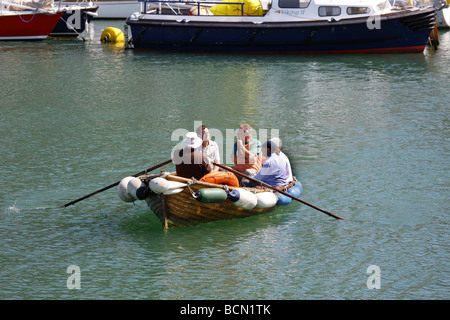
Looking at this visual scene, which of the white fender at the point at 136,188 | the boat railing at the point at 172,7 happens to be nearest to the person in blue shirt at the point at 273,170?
the white fender at the point at 136,188

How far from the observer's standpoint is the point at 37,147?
716 inches

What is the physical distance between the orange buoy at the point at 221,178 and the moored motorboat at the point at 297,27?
68.5 ft

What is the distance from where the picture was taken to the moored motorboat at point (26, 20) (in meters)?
39.1

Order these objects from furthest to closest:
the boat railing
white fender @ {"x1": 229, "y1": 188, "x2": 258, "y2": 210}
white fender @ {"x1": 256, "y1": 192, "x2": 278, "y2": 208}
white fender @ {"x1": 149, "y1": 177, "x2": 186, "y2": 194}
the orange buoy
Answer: the boat railing → white fender @ {"x1": 256, "y1": 192, "x2": 278, "y2": 208} → the orange buoy → white fender @ {"x1": 229, "y1": 188, "x2": 258, "y2": 210} → white fender @ {"x1": 149, "y1": 177, "x2": 186, "y2": 194}

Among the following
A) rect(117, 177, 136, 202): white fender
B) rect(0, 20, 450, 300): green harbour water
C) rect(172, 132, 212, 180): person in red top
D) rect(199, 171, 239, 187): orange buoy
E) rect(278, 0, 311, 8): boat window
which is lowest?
rect(0, 20, 450, 300): green harbour water

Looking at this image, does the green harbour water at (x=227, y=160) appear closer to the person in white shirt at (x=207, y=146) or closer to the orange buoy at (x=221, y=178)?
the orange buoy at (x=221, y=178)

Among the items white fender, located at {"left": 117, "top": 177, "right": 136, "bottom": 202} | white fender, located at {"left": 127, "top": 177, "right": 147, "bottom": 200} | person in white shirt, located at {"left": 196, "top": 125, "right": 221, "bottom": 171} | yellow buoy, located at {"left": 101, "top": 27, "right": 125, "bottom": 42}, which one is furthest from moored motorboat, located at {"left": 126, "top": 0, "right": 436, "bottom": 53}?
white fender, located at {"left": 127, "top": 177, "right": 147, "bottom": 200}

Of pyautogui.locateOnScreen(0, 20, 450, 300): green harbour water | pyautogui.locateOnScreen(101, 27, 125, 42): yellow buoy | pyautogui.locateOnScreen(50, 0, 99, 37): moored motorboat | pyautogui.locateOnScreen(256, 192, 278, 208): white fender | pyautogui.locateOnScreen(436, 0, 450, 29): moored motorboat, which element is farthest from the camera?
pyautogui.locateOnScreen(436, 0, 450, 29): moored motorboat

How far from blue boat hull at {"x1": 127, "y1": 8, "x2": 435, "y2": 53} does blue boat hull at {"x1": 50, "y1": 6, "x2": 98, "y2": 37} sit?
338 inches

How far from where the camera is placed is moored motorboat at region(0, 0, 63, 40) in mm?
39125

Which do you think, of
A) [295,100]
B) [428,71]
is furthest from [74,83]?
[428,71]

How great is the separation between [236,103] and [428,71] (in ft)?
30.4

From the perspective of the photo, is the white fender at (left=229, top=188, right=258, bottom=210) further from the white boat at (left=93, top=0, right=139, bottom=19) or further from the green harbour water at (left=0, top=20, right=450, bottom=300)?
the white boat at (left=93, top=0, right=139, bottom=19)

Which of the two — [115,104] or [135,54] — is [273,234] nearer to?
[115,104]
